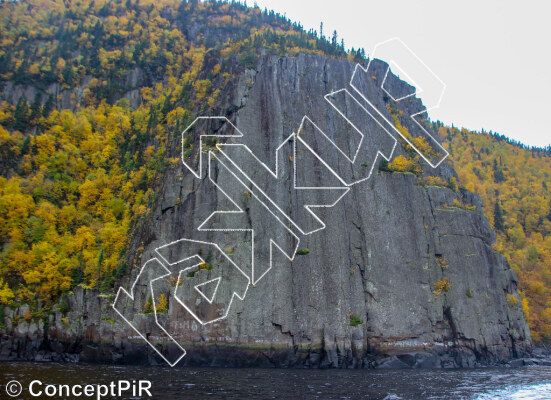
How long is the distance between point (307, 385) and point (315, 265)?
873 inches

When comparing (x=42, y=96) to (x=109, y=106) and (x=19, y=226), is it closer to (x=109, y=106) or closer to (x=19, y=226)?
(x=109, y=106)

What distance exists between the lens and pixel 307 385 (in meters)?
31.3

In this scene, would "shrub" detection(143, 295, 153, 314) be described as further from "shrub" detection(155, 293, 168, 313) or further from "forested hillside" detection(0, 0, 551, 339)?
"forested hillside" detection(0, 0, 551, 339)

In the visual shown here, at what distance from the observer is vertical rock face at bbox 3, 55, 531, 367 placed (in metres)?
48.8

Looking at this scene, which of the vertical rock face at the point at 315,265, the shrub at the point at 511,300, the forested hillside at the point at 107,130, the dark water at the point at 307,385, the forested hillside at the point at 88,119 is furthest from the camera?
the shrub at the point at 511,300

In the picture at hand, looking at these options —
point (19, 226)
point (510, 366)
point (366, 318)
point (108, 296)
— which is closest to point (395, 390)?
point (366, 318)

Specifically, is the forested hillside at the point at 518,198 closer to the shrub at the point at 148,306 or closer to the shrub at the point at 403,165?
the shrub at the point at 403,165

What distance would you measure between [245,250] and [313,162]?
47.7 ft

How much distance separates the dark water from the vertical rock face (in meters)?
10.3

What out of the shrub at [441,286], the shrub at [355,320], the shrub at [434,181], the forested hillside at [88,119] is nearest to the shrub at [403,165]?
the shrub at [434,181]

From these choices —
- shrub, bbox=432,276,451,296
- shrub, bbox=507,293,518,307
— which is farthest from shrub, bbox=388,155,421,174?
shrub, bbox=507,293,518,307

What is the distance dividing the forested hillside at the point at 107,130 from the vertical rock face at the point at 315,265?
5.01m

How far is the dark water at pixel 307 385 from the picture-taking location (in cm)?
2639

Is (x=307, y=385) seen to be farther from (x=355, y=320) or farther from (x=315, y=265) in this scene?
(x=315, y=265)
